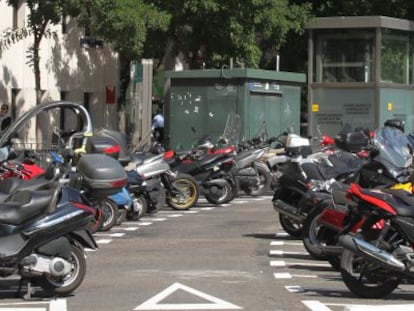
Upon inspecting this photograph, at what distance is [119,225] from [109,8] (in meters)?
9.31

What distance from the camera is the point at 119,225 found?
1642 cm

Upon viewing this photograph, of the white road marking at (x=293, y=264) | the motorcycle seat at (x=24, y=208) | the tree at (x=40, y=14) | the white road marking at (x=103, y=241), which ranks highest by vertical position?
the tree at (x=40, y=14)

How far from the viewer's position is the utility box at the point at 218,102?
24.4 metres

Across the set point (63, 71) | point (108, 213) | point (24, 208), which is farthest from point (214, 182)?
point (63, 71)

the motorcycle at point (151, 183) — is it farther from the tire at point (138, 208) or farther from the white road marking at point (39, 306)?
the white road marking at point (39, 306)

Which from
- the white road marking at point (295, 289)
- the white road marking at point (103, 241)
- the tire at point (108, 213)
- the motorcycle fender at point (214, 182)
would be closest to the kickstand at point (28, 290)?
the white road marking at point (295, 289)

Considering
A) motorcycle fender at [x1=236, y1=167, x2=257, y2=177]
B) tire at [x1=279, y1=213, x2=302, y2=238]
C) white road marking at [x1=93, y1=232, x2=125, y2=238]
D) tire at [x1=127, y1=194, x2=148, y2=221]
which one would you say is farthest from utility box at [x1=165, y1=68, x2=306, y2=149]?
tire at [x1=279, y1=213, x2=302, y2=238]

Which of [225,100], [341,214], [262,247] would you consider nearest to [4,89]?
[225,100]

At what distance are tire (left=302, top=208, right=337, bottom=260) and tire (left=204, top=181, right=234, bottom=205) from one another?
7.43m

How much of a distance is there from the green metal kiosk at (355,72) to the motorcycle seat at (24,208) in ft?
56.5

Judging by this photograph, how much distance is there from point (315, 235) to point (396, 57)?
1563cm

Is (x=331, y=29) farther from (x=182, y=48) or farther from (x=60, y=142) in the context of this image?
(x=60, y=142)

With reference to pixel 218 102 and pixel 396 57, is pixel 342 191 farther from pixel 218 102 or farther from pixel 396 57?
pixel 396 57

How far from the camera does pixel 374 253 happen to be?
9484 millimetres
